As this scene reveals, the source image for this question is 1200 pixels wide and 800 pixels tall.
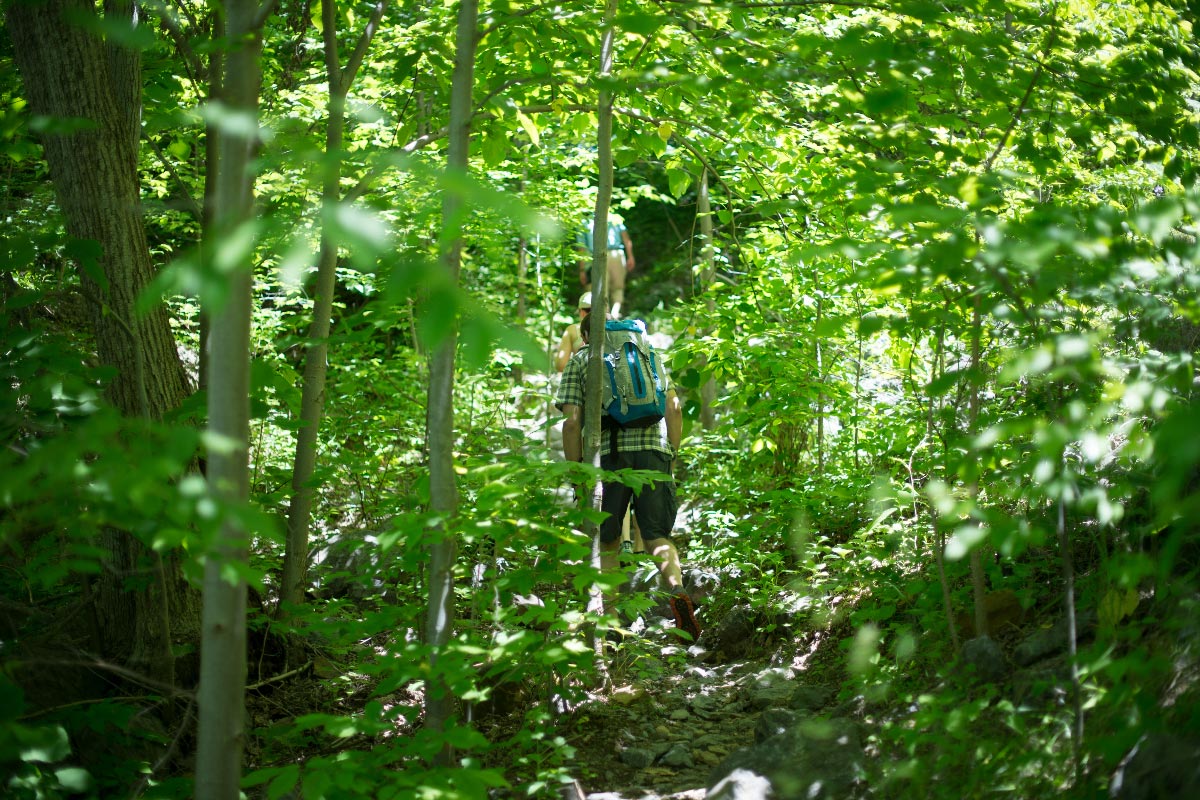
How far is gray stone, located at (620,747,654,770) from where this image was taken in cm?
Answer: 343

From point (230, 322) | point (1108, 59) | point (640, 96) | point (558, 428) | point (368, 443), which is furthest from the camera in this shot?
point (558, 428)

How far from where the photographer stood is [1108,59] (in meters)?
3.37

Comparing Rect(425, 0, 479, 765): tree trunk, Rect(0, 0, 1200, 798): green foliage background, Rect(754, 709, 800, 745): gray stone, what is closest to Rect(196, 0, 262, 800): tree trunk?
Rect(0, 0, 1200, 798): green foliage background

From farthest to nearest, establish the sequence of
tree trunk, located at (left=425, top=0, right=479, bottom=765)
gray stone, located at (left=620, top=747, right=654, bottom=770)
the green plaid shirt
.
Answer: the green plaid shirt → gray stone, located at (left=620, top=747, right=654, bottom=770) → tree trunk, located at (left=425, top=0, right=479, bottom=765)

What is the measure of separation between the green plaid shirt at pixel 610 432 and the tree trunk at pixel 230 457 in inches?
104

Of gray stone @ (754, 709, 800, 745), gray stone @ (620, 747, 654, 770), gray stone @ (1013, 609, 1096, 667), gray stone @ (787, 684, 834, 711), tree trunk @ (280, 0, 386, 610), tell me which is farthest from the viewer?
tree trunk @ (280, 0, 386, 610)

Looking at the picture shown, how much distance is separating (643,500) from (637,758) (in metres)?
1.81

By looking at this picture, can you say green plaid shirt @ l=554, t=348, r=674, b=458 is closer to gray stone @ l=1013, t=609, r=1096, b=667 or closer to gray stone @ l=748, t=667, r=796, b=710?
gray stone @ l=748, t=667, r=796, b=710

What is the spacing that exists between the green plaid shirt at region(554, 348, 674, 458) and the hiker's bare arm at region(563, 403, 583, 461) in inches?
1.5

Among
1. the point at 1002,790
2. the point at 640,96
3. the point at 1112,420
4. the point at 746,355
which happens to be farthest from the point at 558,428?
the point at 1002,790

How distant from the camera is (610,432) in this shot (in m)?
5.01

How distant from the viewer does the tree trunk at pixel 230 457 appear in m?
1.99

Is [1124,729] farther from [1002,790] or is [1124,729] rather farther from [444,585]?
[444,585]

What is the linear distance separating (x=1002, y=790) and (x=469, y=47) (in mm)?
2722
